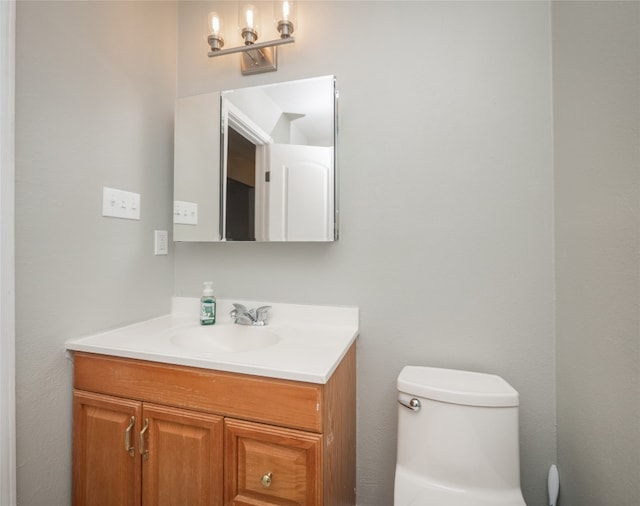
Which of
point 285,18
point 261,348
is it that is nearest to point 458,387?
point 261,348

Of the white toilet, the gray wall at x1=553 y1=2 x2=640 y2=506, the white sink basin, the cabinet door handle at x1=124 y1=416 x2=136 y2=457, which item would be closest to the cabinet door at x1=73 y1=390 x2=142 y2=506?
the cabinet door handle at x1=124 y1=416 x2=136 y2=457

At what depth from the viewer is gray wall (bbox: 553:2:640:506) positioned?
733 mm

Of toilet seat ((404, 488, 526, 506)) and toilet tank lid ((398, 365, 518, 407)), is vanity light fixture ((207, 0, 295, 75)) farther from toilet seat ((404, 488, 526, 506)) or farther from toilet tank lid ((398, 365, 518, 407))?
toilet seat ((404, 488, 526, 506))

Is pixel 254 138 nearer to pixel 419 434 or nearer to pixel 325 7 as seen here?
pixel 325 7

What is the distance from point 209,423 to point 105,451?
43 centimetres

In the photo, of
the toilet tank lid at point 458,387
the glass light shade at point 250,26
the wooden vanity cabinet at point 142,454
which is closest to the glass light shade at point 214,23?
the glass light shade at point 250,26

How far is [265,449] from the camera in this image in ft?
2.73

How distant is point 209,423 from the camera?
871 millimetres

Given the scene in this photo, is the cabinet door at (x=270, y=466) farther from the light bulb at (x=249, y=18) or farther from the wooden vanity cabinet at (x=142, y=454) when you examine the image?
the light bulb at (x=249, y=18)

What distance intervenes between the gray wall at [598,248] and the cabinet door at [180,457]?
42.1 inches

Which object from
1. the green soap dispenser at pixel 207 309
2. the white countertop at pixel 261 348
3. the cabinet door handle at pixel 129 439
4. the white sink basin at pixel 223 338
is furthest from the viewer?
the green soap dispenser at pixel 207 309

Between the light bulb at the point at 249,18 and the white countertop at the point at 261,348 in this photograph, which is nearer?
the white countertop at the point at 261,348

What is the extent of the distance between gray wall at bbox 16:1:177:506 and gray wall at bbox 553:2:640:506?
64.2 inches

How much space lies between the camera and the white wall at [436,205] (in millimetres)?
1085
